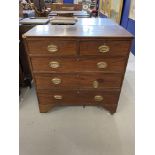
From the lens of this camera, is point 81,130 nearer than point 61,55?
No

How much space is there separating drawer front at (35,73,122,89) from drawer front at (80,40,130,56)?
224 mm

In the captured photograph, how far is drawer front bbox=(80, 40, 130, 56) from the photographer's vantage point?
1162 mm

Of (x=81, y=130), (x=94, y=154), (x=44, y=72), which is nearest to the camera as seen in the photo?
(x=94, y=154)

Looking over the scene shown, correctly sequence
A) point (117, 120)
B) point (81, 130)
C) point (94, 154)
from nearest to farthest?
point (94, 154) < point (81, 130) < point (117, 120)

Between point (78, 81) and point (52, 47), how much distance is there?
1.34ft

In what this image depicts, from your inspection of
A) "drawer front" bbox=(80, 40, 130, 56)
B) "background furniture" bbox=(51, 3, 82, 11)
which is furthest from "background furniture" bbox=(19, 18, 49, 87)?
"background furniture" bbox=(51, 3, 82, 11)

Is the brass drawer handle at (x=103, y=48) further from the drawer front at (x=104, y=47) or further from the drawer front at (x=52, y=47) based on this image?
the drawer front at (x=52, y=47)

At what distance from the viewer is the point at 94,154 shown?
1.21m

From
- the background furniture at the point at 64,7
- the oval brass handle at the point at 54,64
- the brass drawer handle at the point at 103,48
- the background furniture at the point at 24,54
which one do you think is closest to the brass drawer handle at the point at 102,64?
the brass drawer handle at the point at 103,48

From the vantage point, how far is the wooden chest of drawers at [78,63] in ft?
3.79
